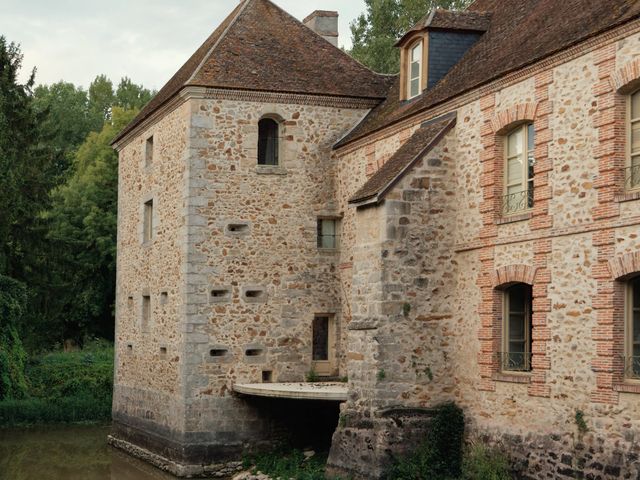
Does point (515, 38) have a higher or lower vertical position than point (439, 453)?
higher

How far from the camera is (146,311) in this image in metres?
25.4

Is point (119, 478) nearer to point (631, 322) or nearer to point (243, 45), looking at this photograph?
point (243, 45)

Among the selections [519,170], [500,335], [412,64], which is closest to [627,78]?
[519,170]

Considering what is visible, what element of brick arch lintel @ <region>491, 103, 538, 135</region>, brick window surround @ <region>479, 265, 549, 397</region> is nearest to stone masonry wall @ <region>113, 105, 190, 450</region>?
brick window surround @ <region>479, 265, 549, 397</region>

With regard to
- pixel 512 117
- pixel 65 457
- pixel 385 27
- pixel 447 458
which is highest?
pixel 385 27

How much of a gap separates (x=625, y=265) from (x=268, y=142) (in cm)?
1063

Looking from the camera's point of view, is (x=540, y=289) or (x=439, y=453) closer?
(x=540, y=289)

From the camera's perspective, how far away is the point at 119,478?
22281mm

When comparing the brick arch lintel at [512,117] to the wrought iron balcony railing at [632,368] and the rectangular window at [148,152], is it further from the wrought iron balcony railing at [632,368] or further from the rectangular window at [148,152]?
the rectangular window at [148,152]

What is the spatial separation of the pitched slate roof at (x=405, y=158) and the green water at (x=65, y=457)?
7.51 m

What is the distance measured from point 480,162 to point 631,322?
13.8 feet

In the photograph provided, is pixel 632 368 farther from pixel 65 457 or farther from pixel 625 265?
pixel 65 457

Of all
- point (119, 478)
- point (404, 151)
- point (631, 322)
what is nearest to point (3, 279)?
point (119, 478)

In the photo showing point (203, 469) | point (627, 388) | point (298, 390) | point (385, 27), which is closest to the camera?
point (627, 388)
